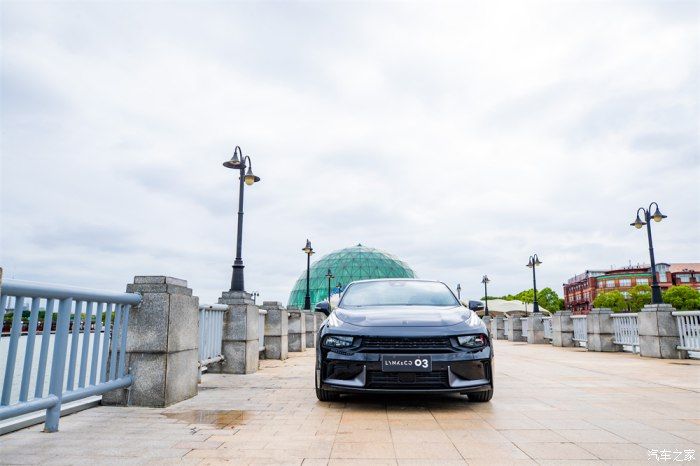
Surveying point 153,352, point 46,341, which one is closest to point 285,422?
point 153,352

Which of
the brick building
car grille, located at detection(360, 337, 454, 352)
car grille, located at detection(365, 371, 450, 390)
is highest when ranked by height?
the brick building

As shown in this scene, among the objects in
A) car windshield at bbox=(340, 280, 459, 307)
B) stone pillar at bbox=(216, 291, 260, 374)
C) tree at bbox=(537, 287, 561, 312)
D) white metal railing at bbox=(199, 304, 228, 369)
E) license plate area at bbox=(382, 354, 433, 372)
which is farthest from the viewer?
tree at bbox=(537, 287, 561, 312)

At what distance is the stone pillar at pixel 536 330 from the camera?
2206 cm

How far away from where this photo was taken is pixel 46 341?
4.02 metres

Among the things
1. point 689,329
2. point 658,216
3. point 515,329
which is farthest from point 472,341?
point 515,329

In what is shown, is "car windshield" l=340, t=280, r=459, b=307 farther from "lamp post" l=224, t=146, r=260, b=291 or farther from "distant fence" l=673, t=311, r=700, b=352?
"distant fence" l=673, t=311, r=700, b=352

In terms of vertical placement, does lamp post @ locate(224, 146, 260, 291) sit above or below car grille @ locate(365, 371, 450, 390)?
above

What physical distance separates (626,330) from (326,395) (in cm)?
1319

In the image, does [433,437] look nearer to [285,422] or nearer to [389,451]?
[389,451]

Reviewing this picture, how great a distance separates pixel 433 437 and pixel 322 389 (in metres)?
1.79

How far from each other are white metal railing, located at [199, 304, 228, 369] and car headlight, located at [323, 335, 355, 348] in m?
2.96

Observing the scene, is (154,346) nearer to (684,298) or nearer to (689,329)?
(689,329)

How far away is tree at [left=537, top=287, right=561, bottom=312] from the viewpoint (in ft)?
370

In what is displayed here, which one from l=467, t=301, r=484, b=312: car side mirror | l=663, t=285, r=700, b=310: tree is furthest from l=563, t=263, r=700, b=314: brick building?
l=467, t=301, r=484, b=312: car side mirror
